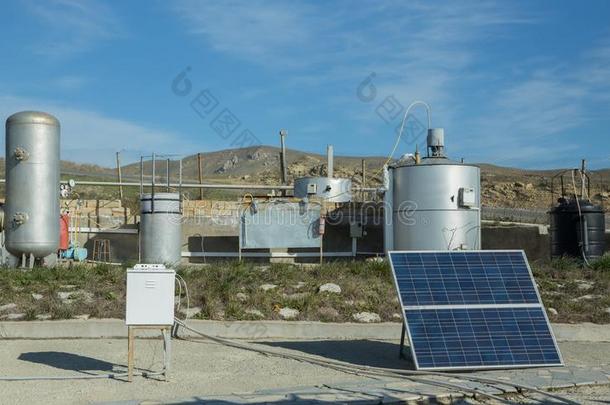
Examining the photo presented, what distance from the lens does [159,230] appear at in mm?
15070

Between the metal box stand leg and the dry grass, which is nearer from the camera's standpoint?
the metal box stand leg

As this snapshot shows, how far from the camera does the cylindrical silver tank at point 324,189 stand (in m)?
17.7

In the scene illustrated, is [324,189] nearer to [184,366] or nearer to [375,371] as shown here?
[184,366]

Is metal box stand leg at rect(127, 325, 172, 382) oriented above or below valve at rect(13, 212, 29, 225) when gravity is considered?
below

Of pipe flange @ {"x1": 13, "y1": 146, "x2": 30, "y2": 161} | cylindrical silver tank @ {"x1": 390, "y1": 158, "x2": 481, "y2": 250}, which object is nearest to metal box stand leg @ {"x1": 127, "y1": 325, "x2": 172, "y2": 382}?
pipe flange @ {"x1": 13, "y1": 146, "x2": 30, "y2": 161}

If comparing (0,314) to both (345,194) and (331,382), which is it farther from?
(345,194)

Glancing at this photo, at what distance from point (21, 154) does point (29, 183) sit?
53 centimetres

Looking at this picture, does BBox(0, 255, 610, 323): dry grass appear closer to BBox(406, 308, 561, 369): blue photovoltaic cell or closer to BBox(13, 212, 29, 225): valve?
BBox(13, 212, 29, 225): valve

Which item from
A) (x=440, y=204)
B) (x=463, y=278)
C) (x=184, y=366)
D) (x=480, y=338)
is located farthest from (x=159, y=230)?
(x=480, y=338)

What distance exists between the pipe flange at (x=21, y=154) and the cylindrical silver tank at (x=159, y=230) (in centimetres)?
286

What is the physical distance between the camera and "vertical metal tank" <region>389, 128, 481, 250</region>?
1439cm

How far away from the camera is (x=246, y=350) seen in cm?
927

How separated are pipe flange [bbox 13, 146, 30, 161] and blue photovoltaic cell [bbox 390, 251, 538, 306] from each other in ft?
24.2

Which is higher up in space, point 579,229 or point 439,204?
point 439,204
